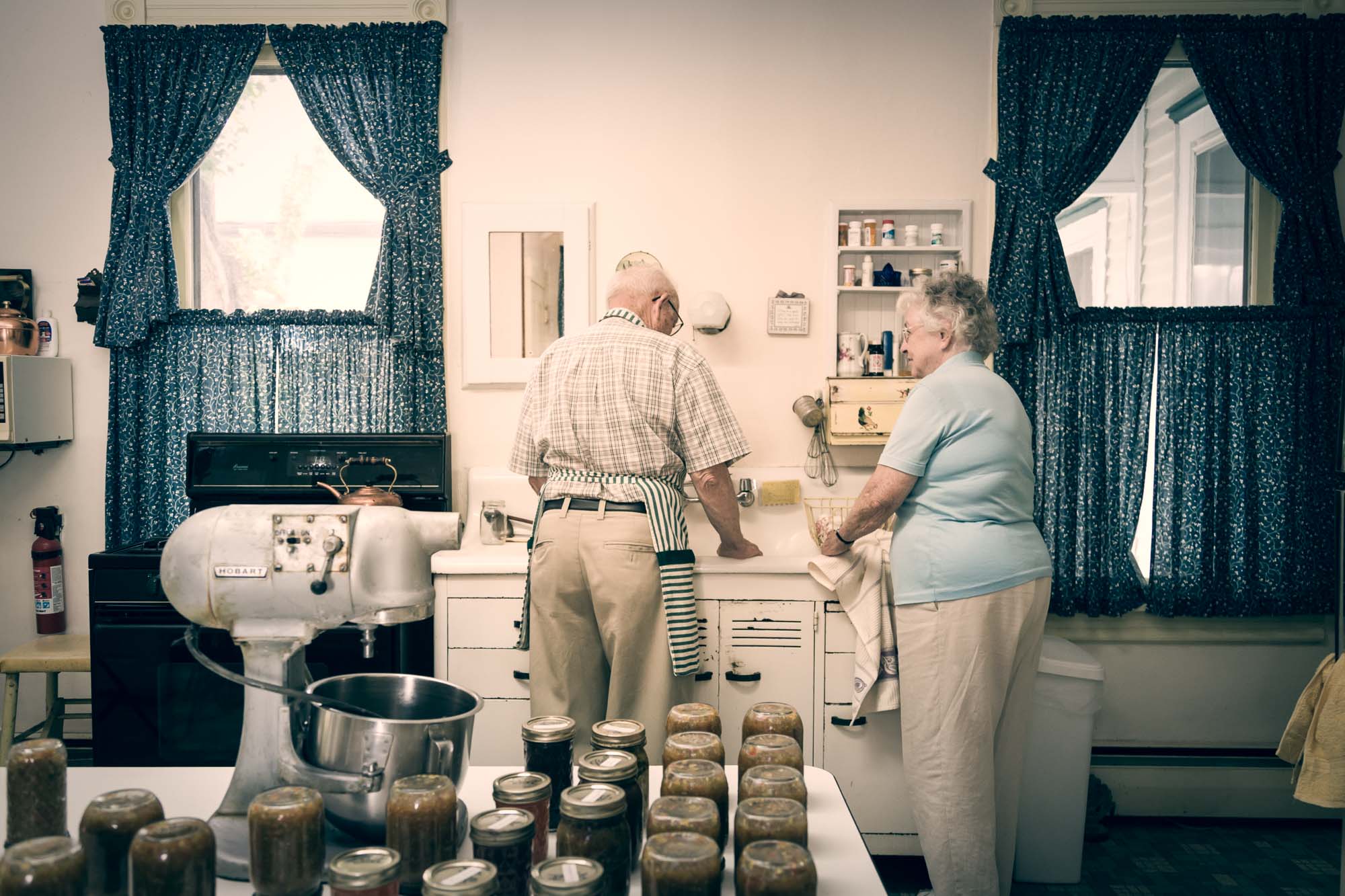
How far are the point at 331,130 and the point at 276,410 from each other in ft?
3.65

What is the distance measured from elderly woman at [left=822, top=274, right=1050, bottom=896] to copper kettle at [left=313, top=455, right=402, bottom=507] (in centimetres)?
171

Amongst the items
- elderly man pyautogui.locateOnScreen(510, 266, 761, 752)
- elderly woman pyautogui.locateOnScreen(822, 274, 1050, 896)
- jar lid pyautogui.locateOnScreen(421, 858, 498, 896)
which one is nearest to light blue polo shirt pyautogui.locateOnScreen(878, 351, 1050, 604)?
elderly woman pyautogui.locateOnScreen(822, 274, 1050, 896)

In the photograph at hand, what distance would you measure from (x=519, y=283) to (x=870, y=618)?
187cm

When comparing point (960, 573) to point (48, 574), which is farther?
point (48, 574)

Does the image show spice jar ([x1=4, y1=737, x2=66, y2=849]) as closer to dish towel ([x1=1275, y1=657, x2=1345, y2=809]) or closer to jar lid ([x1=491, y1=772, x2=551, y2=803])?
jar lid ([x1=491, y1=772, x2=551, y2=803])

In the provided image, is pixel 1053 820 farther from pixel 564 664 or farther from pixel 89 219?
pixel 89 219

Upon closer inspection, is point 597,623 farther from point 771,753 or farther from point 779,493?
point 771,753

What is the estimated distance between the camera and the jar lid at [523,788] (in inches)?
46.4

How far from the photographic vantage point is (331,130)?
3.58m

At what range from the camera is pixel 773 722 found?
1433 millimetres

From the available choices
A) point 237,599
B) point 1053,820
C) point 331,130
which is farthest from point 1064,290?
point 237,599

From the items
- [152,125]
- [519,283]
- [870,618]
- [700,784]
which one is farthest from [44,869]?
[152,125]

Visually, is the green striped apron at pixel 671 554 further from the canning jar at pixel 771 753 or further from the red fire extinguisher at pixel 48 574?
the red fire extinguisher at pixel 48 574

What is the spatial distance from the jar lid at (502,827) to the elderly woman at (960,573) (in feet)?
5.05
